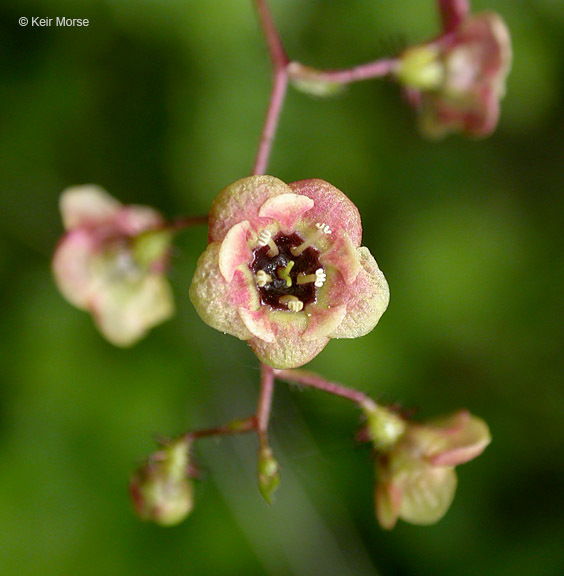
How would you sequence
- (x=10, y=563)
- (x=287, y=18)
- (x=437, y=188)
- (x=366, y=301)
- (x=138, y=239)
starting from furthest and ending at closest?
(x=437, y=188), (x=287, y=18), (x=10, y=563), (x=138, y=239), (x=366, y=301)

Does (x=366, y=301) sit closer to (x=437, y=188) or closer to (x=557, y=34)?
(x=437, y=188)

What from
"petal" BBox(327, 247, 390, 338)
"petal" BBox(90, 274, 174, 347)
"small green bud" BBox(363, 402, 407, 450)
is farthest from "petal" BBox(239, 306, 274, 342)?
"petal" BBox(90, 274, 174, 347)

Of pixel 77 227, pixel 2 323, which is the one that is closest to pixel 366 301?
pixel 77 227

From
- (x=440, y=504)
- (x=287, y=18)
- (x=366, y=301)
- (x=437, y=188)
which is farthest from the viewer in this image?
(x=437, y=188)

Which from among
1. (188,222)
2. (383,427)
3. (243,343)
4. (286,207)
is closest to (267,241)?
(286,207)

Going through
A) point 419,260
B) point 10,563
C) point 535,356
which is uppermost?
point 419,260

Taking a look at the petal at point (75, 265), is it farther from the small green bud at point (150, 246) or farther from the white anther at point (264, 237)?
the white anther at point (264, 237)
